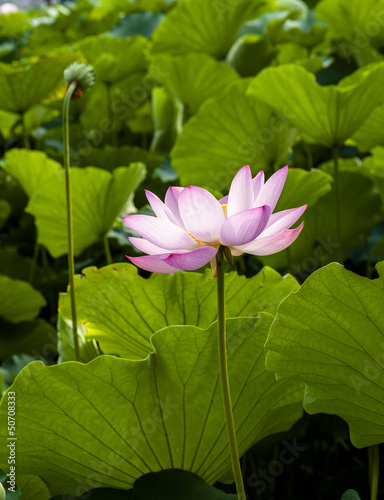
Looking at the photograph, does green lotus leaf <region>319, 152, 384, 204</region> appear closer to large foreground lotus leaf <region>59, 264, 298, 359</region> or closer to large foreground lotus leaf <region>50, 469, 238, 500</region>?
large foreground lotus leaf <region>59, 264, 298, 359</region>

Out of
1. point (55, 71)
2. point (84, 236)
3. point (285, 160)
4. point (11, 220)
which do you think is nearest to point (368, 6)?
point (285, 160)

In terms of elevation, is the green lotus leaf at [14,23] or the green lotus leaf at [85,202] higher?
the green lotus leaf at [85,202]

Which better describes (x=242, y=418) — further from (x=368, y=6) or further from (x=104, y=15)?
(x=104, y=15)

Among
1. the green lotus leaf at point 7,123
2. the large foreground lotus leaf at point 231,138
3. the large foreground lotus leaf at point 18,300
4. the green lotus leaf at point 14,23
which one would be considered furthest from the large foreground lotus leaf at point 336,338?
the green lotus leaf at point 14,23

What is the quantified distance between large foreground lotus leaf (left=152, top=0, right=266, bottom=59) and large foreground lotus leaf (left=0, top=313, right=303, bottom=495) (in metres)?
0.97

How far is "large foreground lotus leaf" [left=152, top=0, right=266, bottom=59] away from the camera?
131cm

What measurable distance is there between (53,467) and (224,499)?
0.53ft

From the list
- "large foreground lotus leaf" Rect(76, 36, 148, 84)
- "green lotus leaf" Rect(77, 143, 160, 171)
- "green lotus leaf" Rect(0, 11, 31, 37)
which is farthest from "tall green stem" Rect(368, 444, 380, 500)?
"green lotus leaf" Rect(0, 11, 31, 37)

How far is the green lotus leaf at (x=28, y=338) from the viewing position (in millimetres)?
1087

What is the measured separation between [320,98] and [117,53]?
69 centimetres

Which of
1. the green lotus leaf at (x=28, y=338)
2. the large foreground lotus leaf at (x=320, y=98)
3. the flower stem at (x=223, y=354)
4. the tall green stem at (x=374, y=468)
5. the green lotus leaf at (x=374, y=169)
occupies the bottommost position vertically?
the green lotus leaf at (x=28, y=338)

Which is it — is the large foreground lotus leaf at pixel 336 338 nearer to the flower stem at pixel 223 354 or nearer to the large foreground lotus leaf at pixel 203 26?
the flower stem at pixel 223 354

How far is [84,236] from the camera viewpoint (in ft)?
3.32

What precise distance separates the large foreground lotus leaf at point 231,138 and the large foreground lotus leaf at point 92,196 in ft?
0.40
